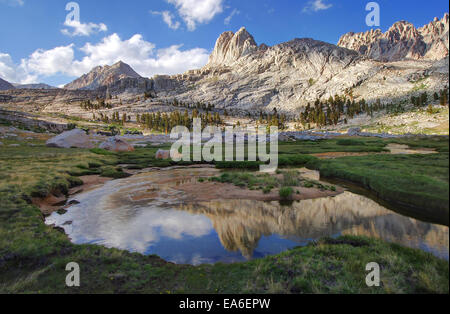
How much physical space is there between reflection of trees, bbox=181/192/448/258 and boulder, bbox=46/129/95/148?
6396 cm

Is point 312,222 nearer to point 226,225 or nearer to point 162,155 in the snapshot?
point 226,225

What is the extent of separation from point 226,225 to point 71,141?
71199 mm

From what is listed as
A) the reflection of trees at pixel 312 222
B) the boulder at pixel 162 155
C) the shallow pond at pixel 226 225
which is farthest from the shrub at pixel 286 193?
the boulder at pixel 162 155

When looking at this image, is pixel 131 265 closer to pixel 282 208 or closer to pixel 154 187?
pixel 282 208

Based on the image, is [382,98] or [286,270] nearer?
[286,270]

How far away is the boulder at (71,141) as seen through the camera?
2645 inches

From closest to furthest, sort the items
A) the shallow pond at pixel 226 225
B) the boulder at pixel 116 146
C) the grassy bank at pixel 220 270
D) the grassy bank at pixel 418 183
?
the grassy bank at pixel 418 183, the grassy bank at pixel 220 270, the shallow pond at pixel 226 225, the boulder at pixel 116 146

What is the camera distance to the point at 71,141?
70.1 m

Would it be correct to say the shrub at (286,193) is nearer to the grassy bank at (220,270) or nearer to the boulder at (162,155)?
the grassy bank at (220,270)

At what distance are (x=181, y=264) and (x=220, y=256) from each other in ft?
6.50

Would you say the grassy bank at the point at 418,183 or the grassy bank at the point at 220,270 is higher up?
the grassy bank at the point at 418,183

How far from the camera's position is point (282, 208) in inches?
733

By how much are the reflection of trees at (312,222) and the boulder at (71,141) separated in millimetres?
63957

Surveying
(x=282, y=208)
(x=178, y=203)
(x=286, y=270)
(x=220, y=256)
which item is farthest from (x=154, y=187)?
(x=286, y=270)
